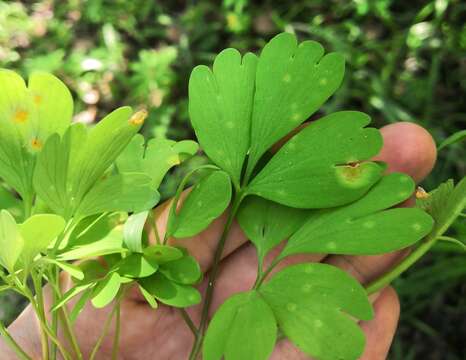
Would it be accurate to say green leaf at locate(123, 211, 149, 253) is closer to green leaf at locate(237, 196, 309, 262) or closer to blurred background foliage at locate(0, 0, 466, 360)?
green leaf at locate(237, 196, 309, 262)

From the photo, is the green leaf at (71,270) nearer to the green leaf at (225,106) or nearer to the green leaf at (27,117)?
the green leaf at (27,117)

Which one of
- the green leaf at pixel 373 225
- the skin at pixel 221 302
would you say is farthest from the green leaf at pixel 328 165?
the skin at pixel 221 302

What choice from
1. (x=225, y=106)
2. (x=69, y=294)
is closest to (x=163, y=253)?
(x=69, y=294)

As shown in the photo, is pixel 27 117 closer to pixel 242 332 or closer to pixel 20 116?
pixel 20 116

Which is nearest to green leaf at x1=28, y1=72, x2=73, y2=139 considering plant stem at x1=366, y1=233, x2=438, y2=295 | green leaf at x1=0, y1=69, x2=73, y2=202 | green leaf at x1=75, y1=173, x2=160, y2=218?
green leaf at x1=0, y1=69, x2=73, y2=202

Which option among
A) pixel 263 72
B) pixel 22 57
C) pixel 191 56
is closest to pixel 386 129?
pixel 263 72

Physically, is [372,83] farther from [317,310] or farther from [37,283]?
[37,283]
